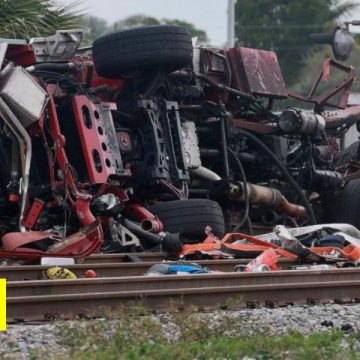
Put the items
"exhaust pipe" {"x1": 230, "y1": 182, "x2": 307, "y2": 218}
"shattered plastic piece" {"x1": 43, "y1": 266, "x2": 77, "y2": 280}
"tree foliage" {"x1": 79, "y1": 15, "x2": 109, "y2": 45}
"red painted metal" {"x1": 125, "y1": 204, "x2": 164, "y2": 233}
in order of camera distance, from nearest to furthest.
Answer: "shattered plastic piece" {"x1": 43, "y1": 266, "x2": 77, "y2": 280}, "red painted metal" {"x1": 125, "y1": 204, "x2": 164, "y2": 233}, "exhaust pipe" {"x1": 230, "y1": 182, "x2": 307, "y2": 218}, "tree foliage" {"x1": 79, "y1": 15, "x2": 109, "y2": 45}

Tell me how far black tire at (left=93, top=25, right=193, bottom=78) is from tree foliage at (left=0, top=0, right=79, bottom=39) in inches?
240

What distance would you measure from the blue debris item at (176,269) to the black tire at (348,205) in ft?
20.9

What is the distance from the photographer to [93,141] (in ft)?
48.6

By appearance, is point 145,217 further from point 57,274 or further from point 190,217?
point 57,274

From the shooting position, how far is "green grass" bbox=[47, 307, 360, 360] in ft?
25.4

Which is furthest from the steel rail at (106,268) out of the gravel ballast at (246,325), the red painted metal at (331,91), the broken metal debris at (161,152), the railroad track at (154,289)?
the red painted metal at (331,91)

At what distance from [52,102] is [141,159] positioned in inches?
71.8

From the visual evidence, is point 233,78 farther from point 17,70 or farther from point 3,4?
point 3,4

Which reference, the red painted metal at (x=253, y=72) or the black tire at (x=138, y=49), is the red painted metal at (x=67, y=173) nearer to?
the black tire at (x=138, y=49)

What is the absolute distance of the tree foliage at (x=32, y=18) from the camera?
21.8 m

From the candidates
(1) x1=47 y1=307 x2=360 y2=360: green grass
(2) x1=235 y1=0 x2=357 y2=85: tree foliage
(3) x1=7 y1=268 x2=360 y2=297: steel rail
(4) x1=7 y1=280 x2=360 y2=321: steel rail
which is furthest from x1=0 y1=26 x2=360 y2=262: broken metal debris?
(2) x1=235 y1=0 x2=357 y2=85: tree foliage

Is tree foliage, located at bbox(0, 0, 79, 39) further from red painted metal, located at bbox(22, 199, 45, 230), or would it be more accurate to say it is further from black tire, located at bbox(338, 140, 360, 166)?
red painted metal, located at bbox(22, 199, 45, 230)

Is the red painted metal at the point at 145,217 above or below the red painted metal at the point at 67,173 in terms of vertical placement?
below

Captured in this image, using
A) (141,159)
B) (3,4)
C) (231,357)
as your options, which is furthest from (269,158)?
(231,357)
